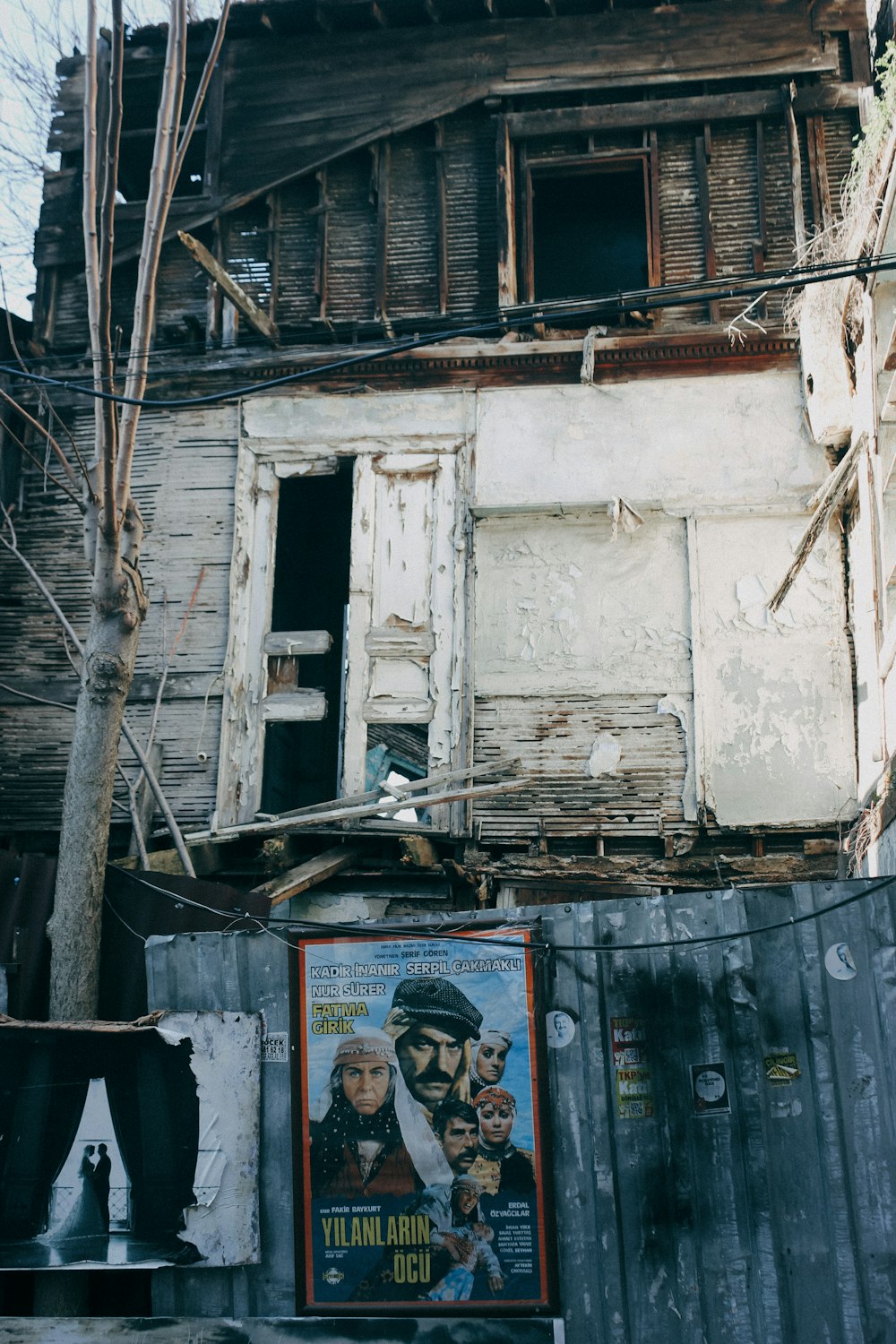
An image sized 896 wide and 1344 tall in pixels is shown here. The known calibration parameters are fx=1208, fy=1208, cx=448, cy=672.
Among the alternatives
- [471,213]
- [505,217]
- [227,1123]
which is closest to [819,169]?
[505,217]

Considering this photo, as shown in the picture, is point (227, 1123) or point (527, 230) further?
point (527, 230)

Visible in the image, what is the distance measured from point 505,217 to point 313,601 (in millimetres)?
4471

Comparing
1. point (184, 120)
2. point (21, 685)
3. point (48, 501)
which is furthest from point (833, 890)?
point (184, 120)

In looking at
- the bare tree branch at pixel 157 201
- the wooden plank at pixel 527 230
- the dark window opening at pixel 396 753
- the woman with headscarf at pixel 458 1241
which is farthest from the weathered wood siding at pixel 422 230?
the woman with headscarf at pixel 458 1241

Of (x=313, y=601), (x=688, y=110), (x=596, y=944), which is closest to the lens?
(x=596, y=944)

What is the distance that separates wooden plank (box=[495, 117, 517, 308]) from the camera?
1014 centimetres

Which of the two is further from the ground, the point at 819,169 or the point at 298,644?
the point at 819,169

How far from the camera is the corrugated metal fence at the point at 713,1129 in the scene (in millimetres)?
5309

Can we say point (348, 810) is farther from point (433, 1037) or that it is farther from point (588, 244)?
point (588, 244)

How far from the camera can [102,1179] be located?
578 centimetres

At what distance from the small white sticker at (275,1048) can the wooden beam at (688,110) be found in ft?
26.2

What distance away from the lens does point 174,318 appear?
1077 cm

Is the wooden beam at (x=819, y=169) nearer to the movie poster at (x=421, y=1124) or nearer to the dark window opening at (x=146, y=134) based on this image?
the dark window opening at (x=146, y=134)

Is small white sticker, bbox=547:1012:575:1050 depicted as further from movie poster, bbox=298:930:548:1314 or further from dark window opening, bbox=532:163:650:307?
dark window opening, bbox=532:163:650:307
